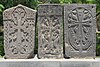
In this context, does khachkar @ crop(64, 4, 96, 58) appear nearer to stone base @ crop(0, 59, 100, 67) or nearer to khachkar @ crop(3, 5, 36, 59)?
stone base @ crop(0, 59, 100, 67)

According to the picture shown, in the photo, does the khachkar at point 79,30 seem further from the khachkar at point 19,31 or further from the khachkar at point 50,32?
the khachkar at point 19,31

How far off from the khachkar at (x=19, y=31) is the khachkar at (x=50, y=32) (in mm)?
167

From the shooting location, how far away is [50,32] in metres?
5.71

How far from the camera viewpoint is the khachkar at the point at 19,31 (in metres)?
5.70

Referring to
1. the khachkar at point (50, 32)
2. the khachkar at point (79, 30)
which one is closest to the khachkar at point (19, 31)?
the khachkar at point (50, 32)

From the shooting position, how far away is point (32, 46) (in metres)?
5.72

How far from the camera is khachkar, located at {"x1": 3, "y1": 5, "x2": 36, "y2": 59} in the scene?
5.70m

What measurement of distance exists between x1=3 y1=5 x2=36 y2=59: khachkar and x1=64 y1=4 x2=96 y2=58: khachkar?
73cm

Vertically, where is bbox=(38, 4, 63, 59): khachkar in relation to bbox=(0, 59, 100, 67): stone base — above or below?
above

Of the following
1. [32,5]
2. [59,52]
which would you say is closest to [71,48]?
[59,52]

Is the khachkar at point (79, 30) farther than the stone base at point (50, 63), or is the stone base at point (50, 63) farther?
the khachkar at point (79, 30)

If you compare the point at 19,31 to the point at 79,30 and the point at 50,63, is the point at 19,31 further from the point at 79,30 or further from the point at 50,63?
the point at 79,30

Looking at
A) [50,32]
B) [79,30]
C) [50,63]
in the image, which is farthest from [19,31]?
[79,30]

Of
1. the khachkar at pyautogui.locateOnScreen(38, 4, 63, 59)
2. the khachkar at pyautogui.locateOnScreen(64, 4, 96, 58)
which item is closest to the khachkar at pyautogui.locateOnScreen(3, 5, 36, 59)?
the khachkar at pyautogui.locateOnScreen(38, 4, 63, 59)
